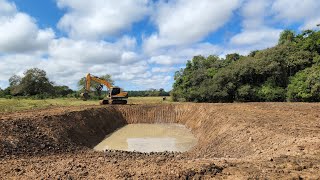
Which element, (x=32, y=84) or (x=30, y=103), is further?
(x=32, y=84)

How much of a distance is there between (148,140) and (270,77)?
2404cm

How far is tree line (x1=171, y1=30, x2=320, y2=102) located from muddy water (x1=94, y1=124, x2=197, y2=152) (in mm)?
14881

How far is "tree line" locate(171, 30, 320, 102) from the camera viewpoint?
3759 centimetres

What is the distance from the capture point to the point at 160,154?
45.4ft

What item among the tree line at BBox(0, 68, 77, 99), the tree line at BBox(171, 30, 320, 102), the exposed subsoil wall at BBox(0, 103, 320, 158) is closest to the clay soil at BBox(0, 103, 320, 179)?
the exposed subsoil wall at BBox(0, 103, 320, 158)

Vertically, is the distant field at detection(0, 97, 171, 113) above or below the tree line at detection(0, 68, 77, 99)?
below

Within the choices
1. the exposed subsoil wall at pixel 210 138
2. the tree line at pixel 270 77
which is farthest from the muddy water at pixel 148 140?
the tree line at pixel 270 77

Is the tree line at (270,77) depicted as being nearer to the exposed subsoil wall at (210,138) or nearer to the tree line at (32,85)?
the exposed subsoil wall at (210,138)

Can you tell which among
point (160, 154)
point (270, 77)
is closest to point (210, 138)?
point (160, 154)

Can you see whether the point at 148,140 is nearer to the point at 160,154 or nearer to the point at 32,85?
the point at 160,154

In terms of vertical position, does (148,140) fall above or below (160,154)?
below

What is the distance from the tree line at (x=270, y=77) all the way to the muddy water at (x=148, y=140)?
1488 centimetres

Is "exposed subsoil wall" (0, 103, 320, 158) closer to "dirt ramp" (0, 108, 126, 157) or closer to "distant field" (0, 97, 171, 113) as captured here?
"dirt ramp" (0, 108, 126, 157)

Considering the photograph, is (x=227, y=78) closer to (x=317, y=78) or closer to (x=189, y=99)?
(x=189, y=99)
